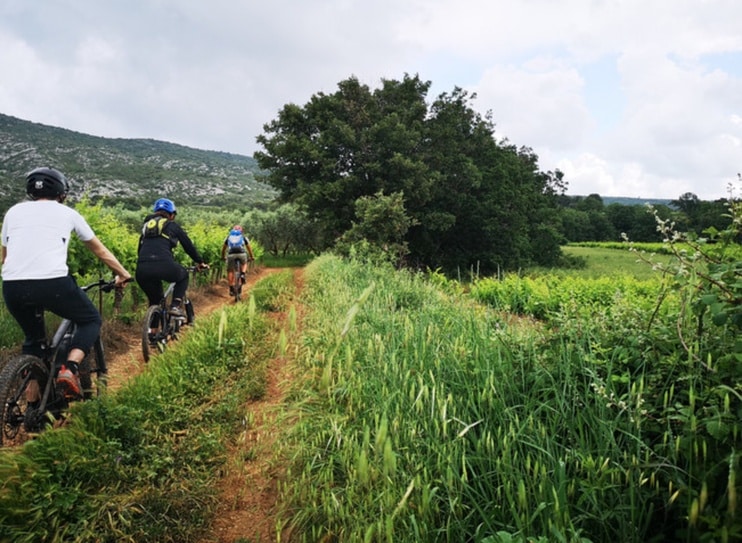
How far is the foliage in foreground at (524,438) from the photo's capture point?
1.75m

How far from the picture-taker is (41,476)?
2633 mm

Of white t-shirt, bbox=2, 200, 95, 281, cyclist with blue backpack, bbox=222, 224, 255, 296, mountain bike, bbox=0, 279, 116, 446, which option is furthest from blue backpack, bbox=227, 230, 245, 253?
white t-shirt, bbox=2, 200, 95, 281

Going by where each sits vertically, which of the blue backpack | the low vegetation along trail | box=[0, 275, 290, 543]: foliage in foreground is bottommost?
the low vegetation along trail

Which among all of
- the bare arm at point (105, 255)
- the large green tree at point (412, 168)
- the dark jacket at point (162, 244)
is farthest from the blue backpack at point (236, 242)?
the large green tree at point (412, 168)

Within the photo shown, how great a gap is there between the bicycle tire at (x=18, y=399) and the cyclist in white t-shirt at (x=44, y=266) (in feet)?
0.75

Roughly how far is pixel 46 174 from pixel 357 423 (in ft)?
12.3

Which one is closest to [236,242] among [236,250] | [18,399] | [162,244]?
[236,250]

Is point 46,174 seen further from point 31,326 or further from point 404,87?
point 404,87

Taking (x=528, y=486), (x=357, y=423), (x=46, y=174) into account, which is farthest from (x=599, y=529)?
(x=46, y=174)

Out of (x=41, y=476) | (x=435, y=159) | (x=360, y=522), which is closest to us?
(x=360, y=522)

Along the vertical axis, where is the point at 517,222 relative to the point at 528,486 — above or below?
above

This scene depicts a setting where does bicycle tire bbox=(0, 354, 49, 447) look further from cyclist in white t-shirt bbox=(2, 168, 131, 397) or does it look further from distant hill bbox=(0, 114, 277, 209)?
distant hill bbox=(0, 114, 277, 209)

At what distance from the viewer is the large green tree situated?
28766mm

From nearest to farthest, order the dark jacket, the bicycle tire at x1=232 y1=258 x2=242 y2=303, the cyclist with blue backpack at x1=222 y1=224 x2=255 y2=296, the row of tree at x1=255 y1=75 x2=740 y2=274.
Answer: the dark jacket → the cyclist with blue backpack at x1=222 y1=224 x2=255 y2=296 → the bicycle tire at x1=232 y1=258 x2=242 y2=303 → the row of tree at x1=255 y1=75 x2=740 y2=274
